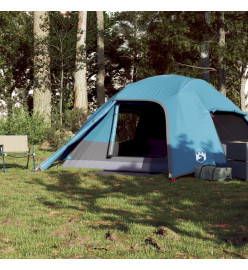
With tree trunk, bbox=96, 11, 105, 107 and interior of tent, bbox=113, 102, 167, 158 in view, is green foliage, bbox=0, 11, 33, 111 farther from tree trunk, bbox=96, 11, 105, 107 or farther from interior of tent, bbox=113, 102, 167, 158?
interior of tent, bbox=113, 102, 167, 158

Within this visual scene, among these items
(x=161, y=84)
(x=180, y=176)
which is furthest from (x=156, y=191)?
(x=161, y=84)

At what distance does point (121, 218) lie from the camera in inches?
204

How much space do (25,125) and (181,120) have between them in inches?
377

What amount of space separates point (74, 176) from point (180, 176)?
223 centimetres

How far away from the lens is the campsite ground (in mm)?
3955

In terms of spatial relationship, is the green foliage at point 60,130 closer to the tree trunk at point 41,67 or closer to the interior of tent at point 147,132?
the interior of tent at point 147,132

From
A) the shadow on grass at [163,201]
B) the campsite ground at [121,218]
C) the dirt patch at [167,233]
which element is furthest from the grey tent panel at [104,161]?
the dirt patch at [167,233]

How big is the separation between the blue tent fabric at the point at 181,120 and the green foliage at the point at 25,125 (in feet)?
23.3

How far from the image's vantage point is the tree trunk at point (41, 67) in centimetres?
1722

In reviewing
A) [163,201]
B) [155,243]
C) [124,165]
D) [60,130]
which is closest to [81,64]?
[60,130]

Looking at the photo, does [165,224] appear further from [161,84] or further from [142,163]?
[161,84]

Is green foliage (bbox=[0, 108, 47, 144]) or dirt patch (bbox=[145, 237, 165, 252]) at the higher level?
green foliage (bbox=[0, 108, 47, 144])

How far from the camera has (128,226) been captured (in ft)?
15.6

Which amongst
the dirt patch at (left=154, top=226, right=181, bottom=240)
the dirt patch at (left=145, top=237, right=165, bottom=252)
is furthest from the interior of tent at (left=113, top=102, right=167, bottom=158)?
the dirt patch at (left=145, top=237, right=165, bottom=252)
